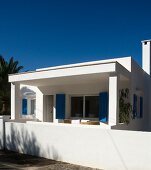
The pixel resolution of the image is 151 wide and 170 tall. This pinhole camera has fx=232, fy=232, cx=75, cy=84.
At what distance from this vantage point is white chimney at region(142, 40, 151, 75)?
17.1 metres

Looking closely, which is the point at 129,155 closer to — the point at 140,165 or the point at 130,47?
the point at 140,165

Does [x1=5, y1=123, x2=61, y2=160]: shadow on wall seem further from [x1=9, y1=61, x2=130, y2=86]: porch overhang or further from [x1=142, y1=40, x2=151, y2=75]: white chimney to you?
[x1=142, y1=40, x2=151, y2=75]: white chimney

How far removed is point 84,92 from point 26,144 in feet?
18.4

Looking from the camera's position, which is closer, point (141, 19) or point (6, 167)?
point (6, 167)

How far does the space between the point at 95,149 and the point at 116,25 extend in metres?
10.5

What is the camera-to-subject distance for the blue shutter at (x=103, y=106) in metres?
13.5

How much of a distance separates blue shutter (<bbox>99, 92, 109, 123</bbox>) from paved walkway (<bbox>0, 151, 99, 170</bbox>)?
4.95 metres

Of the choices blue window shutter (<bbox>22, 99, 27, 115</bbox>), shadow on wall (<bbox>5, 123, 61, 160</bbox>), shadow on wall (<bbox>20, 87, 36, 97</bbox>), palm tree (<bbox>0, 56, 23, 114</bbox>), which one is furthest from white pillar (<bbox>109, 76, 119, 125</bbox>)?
palm tree (<bbox>0, 56, 23, 114</bbox>)

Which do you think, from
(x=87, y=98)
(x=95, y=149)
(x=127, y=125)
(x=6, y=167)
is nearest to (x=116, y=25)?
(x=87, y=98)

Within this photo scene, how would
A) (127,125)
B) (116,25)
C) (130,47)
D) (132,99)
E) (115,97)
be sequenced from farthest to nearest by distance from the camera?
(130,47) → (116,25) → (132,99) → (127,125) → (115,97)

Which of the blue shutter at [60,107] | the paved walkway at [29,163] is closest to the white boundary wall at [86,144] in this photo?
the paved walkway at [29,163]

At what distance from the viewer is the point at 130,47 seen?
17891 mm

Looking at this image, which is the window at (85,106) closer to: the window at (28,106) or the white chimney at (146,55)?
the window at (28,106)

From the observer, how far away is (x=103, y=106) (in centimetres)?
1367
